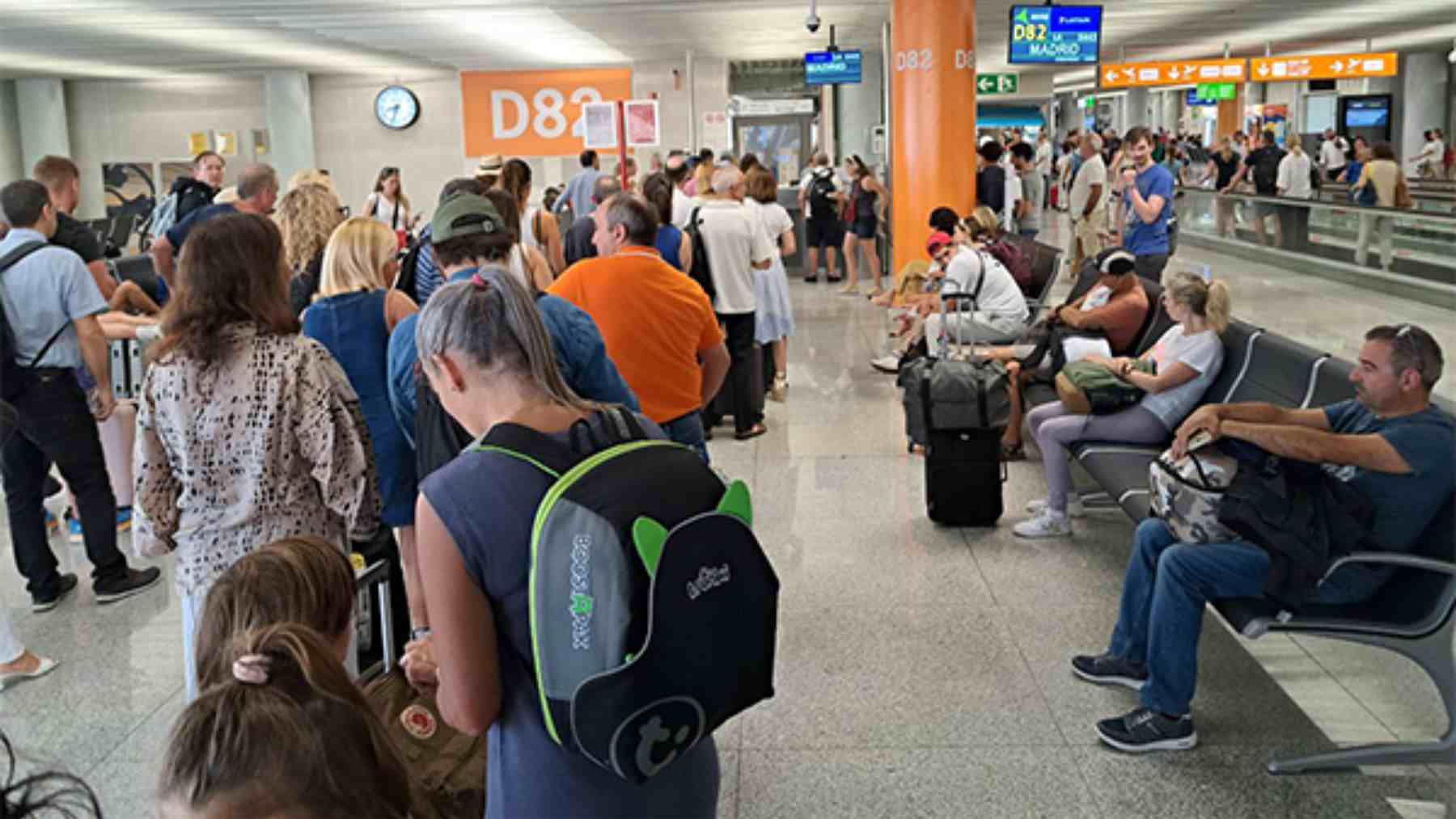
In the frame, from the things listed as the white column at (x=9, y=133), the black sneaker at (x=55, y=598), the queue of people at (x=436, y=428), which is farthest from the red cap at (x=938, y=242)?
the white column at (x=9, y=133)

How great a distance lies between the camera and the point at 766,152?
872 inches

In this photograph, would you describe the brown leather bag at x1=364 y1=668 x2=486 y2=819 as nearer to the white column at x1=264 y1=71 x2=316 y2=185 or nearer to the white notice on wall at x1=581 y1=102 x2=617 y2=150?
the white notice on wall at x1=581 y1=102 x2=617 y2=150

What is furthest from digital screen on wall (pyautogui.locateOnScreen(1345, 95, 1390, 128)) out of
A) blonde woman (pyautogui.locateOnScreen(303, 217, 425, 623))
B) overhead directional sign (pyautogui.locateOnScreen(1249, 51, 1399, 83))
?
blonde woman (pyautogui.locateOnScreen(303, 217, 425, 623))

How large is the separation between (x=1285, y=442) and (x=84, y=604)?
15.6 ft

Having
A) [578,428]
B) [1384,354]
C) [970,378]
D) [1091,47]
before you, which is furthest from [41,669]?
[1091,47]

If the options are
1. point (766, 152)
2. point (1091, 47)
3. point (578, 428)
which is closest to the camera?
point (578, 428)

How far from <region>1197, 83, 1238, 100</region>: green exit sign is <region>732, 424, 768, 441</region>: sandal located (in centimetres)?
2755

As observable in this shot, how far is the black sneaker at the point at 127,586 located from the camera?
5371 millimetres

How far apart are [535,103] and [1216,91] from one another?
75.3 ft

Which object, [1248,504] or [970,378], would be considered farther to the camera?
[970,378]

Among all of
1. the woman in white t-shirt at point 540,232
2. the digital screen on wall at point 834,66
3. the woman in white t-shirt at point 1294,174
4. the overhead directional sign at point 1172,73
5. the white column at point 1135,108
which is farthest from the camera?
the white column at point 1135,108

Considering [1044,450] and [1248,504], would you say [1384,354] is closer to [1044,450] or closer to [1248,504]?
[1248,504]

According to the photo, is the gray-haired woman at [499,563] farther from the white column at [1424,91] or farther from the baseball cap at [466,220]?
the white column at [1424,91]

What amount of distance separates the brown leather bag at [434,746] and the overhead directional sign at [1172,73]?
22357 millimetres
